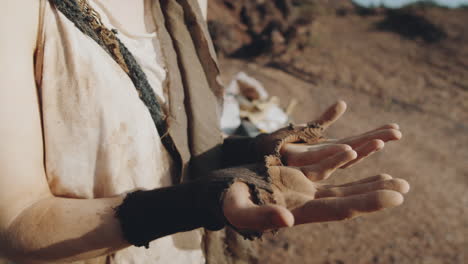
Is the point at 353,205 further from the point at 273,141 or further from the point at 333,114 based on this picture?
the point at 333,114

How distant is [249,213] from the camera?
716 mm

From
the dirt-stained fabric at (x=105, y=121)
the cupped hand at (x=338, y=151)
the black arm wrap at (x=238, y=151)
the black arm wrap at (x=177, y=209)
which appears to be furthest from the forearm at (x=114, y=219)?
the black arm wrap at (x=238, y=151)

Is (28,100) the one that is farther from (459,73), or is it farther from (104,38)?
(459,73)

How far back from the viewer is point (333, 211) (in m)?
0.78

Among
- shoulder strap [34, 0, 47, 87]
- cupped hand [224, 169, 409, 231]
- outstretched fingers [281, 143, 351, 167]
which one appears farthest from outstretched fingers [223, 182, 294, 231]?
shoulder strap [34, 0, 47, 87]

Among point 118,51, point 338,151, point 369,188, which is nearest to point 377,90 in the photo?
point 338,151

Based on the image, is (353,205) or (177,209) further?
(177,209)

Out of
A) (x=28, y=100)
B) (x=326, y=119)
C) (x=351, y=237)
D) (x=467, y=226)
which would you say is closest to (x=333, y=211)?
(x=326, y=119)

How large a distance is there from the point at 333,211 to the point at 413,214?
3760mm

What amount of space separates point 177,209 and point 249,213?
0.27 m

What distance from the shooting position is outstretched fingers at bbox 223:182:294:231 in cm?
69

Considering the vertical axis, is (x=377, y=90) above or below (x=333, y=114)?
below

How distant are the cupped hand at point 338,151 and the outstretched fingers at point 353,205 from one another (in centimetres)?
21

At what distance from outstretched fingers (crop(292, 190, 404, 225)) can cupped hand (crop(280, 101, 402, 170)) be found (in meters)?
0.21
